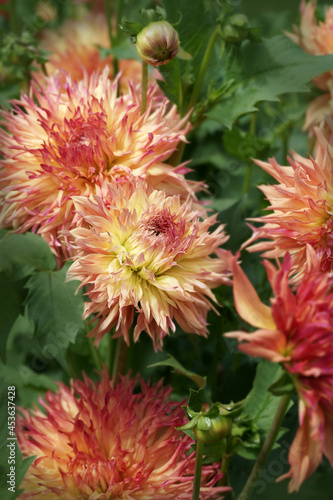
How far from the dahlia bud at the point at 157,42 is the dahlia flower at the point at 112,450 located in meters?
0.21

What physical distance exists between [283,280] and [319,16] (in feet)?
1.46

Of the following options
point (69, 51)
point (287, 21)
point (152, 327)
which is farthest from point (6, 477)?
point (287, 21)

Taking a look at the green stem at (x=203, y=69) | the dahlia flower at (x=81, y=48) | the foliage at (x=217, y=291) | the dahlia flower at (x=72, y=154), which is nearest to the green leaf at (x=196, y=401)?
the foliage at (x=217, y=291)

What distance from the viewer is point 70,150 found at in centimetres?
39

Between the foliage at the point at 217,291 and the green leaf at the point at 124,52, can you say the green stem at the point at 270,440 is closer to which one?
the foliage at the point at 217,291

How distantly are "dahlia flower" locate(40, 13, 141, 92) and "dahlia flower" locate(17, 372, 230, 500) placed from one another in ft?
1.04

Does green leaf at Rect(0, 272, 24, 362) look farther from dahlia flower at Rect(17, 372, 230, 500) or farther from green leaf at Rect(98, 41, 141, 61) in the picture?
green leaf at Rect(98, 41, 141, 61)

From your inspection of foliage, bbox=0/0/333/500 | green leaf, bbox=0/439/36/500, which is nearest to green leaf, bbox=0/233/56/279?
foliage, bbox=0/0/333/500

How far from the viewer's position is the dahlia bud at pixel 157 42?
36 centimetres

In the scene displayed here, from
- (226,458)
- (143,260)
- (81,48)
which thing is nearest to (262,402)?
(226,458)

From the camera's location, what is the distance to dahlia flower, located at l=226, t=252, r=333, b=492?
0.86 feet

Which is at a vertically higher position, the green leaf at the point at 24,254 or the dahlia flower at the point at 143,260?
the dahlia flower at the point at 143,260

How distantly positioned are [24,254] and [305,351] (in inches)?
7.8

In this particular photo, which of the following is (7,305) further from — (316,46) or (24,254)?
(316,46)
